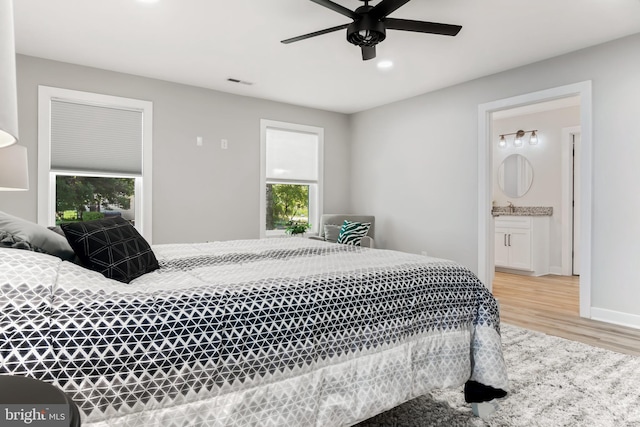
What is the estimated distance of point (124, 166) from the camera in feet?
13.9

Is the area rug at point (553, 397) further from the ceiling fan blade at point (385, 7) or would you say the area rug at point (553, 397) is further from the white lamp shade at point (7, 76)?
the ceiling fan blade at point (385, 7)

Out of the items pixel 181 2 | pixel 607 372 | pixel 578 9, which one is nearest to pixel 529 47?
pixel 578 9

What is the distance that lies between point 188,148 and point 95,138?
0.98 metres

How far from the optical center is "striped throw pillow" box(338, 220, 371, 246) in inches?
196

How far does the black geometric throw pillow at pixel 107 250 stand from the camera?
4.94 ft

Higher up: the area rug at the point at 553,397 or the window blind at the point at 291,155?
the window blind at the point at 291,155

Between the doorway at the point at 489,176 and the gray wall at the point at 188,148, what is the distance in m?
2.68

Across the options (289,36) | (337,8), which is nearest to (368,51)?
(337,8)

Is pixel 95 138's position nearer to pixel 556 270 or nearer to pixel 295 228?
pixel 295 228

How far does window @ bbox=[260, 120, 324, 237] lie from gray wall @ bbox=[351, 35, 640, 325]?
0.72 metres

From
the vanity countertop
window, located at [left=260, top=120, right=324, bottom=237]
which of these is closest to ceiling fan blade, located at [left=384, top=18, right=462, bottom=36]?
window, located at [left=260, top=120, right=324, bottom=237]

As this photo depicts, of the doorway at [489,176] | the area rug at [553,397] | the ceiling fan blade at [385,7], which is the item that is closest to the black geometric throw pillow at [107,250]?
the area rug at [553,397]

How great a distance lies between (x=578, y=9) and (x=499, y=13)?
0.57 metres

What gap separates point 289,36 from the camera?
3.36m
